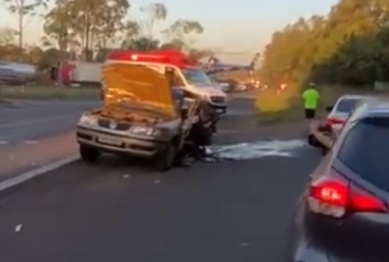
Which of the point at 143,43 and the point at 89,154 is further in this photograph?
the point at 143,43

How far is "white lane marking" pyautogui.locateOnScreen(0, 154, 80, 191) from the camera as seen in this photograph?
16172mm

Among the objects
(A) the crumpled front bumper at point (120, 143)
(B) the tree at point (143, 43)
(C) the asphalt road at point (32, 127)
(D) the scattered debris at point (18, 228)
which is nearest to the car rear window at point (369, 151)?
(D) the scattered debris at point (18, 228)

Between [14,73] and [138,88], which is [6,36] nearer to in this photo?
[14,73]

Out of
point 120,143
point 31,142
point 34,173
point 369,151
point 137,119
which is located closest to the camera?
Result: point 369,151

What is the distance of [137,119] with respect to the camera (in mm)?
20953

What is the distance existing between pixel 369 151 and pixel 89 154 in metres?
15.1

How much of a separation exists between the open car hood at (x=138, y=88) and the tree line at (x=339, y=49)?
41238 mm

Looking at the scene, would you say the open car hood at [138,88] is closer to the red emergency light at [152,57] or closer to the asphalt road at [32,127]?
the asphalt road at [32,127]

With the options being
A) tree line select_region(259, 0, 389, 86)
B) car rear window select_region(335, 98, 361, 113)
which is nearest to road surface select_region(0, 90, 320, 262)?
car rear window select_region(335, 98, 361, 113)

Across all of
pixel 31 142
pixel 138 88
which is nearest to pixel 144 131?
pixel 138 88

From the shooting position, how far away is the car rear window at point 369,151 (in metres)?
6.44

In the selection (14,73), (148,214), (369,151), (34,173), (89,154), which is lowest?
(14,73)

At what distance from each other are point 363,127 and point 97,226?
20.4 ft

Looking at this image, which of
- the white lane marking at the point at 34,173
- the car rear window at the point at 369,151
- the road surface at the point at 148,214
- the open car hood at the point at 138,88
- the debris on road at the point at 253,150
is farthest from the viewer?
the debris on road at the point at 253,150
